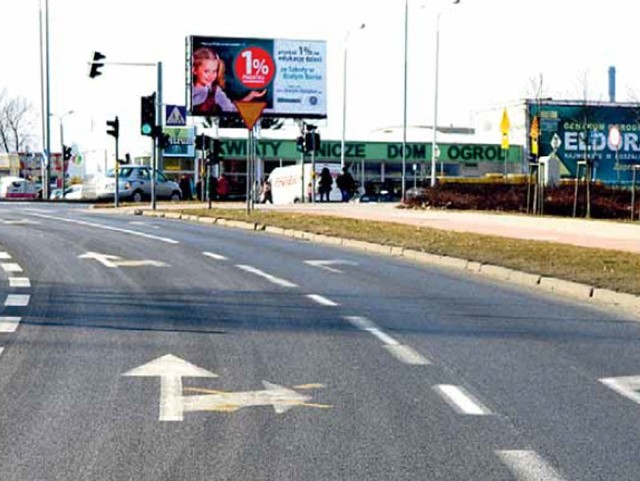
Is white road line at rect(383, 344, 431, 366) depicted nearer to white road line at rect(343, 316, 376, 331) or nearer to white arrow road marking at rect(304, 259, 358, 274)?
white road line at rect(343, 316, 376, 331)

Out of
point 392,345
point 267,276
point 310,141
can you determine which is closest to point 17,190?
point 310,141

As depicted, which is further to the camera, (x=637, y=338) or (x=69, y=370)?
(x=637, y=338)

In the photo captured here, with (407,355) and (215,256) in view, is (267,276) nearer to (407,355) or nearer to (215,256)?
(215,256)

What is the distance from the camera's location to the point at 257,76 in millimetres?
67562

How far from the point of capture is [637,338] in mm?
12211

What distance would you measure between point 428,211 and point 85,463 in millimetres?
34222

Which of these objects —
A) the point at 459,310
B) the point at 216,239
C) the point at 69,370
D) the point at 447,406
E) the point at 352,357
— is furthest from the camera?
the point at 216,239

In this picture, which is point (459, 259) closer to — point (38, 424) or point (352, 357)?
point (352, 357)

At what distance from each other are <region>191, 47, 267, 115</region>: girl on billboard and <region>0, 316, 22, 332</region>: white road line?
52793 millimetres

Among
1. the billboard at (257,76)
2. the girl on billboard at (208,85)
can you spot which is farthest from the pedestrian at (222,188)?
the billboard at (257,76)

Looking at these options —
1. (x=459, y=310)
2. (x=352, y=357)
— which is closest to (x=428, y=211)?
(x=459, y=310)

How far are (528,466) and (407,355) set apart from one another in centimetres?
390

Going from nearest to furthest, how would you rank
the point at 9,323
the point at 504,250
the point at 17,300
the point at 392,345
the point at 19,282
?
the point at 392,345 < the point at 9,323 < the point at 17,300 < the point at 19,282 < the point at 504,250

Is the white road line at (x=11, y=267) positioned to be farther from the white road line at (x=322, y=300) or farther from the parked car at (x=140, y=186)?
the parked car at (x=140, y=186)
